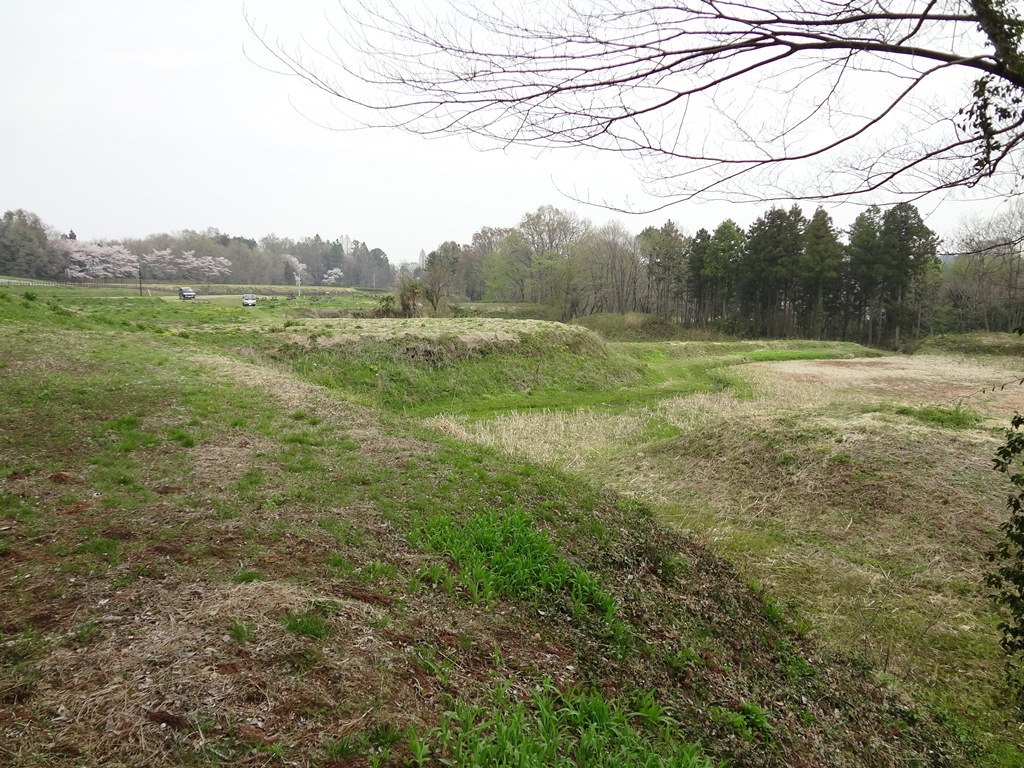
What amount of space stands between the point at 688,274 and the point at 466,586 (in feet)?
176

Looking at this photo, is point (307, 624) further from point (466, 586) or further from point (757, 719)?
point (757, 719)

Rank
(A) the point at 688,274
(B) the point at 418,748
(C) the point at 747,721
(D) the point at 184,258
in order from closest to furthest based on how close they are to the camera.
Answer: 1. (B) the point at 418,748
2. (C) the point at 747,721
3. (A) the point at 688,274
4. (D) the point at 184,258

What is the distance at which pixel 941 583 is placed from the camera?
6.22 m

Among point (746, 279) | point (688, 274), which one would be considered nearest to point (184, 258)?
point (688, 274)

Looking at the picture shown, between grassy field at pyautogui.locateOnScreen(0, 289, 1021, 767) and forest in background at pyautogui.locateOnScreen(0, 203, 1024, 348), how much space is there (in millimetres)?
27129

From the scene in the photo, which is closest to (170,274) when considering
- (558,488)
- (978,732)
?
(558,488)

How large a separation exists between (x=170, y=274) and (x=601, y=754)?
88.1 metres

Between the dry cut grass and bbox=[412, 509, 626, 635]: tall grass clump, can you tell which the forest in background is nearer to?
the dry cut grass

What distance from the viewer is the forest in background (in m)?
40.7

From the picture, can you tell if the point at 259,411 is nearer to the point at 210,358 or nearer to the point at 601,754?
the point at 210,358

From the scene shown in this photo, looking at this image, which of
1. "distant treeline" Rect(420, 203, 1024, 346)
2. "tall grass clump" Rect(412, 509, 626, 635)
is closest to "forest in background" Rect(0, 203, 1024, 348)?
"distant treeline" Rect(420, 203, 1024, 346)

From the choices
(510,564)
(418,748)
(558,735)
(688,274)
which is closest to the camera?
(418,748)

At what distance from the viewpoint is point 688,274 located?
174 ft

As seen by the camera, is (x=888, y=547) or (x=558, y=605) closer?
(x=558, y=605)
